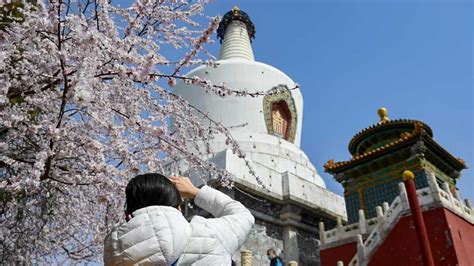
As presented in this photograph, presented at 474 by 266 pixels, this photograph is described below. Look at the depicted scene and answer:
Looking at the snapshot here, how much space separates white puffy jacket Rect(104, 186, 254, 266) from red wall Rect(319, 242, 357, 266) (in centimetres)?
1167

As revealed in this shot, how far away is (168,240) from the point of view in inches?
71.4

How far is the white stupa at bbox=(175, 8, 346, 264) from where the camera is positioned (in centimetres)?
1507

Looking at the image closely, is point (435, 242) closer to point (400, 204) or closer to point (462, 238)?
point (462, 238)

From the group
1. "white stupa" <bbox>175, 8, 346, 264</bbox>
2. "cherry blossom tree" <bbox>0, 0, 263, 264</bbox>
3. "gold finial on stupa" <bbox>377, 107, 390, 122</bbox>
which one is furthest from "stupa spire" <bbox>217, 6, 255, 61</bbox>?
"cherry blossom tree" <bbox>0, 0, 263, 264</bbox>

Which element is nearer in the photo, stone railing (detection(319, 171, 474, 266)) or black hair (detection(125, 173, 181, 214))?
black hair (detection(125, 173, 181, 214))

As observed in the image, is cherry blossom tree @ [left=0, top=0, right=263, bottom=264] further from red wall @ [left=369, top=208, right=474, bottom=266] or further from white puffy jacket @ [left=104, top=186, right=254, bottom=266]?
red wall @ [left=369, top=208, right=474, bottom=266]

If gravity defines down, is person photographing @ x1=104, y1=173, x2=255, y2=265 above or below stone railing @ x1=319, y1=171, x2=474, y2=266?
below

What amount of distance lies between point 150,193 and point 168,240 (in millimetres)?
273

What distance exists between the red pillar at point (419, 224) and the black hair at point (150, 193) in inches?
339

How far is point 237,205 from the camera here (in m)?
2.15

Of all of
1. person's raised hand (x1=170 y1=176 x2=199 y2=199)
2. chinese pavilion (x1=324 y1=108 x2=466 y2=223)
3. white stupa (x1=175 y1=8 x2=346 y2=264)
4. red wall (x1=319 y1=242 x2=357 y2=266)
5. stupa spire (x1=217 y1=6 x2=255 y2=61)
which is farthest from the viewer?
stupa spire (x1=217 y1=6 x2=255 y2=61)

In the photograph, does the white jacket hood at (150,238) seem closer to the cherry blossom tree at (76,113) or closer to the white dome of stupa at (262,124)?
the cherry blossom tree at (76,113)

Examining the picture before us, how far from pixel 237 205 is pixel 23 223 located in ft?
14.9

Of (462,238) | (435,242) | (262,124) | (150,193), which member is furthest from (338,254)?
(150,193)
